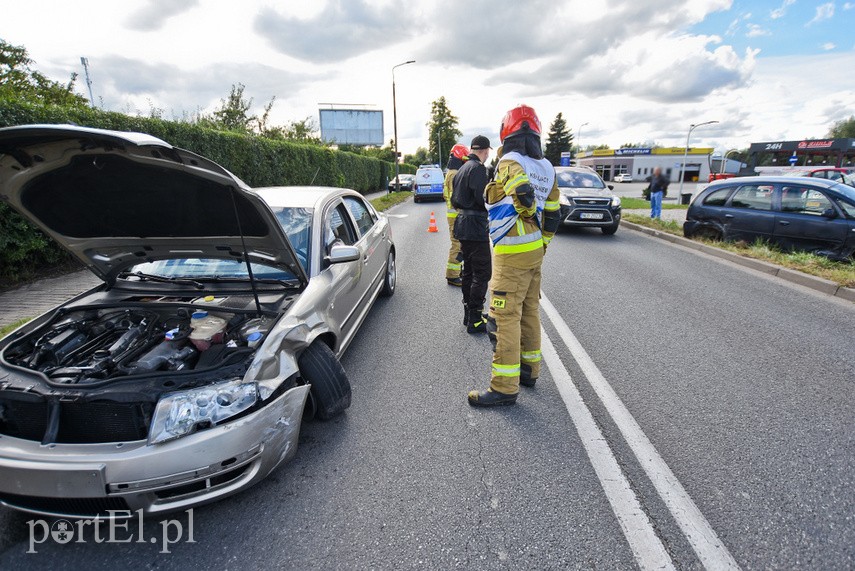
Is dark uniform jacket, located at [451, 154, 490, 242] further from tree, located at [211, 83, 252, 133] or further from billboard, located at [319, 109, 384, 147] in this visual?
billboard, located at [319, 109, 384, 147]

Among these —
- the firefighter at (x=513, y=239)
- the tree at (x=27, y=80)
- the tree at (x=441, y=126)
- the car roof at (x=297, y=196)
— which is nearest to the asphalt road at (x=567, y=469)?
the firefighter at (x=513, y=239)

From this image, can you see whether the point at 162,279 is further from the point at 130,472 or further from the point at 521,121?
the point at 521,121

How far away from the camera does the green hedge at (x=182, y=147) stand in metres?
5.72

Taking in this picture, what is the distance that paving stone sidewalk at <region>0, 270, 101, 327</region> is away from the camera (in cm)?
486

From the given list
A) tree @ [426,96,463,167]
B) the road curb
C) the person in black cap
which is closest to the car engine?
the person in black cap

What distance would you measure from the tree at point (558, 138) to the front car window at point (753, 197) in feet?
231

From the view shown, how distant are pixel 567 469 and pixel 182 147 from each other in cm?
1108

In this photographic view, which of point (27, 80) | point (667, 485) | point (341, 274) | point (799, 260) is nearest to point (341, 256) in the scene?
point (341, 274)

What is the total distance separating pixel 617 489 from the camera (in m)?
2.30

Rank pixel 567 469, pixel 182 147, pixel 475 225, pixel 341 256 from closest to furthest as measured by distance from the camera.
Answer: pixel 567 469 < pixel 341 256 < pixel 475 225 < pixel 182 147

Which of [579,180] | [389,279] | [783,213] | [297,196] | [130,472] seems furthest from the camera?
[579,180]

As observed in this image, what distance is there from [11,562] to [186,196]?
190cm

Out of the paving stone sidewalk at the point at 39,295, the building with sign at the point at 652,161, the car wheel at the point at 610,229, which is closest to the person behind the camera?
the paving stone sidewalk at the point at 39,295

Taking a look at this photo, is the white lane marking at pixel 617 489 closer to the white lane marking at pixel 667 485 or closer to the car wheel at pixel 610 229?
the white lane marking at pixel 667 485
